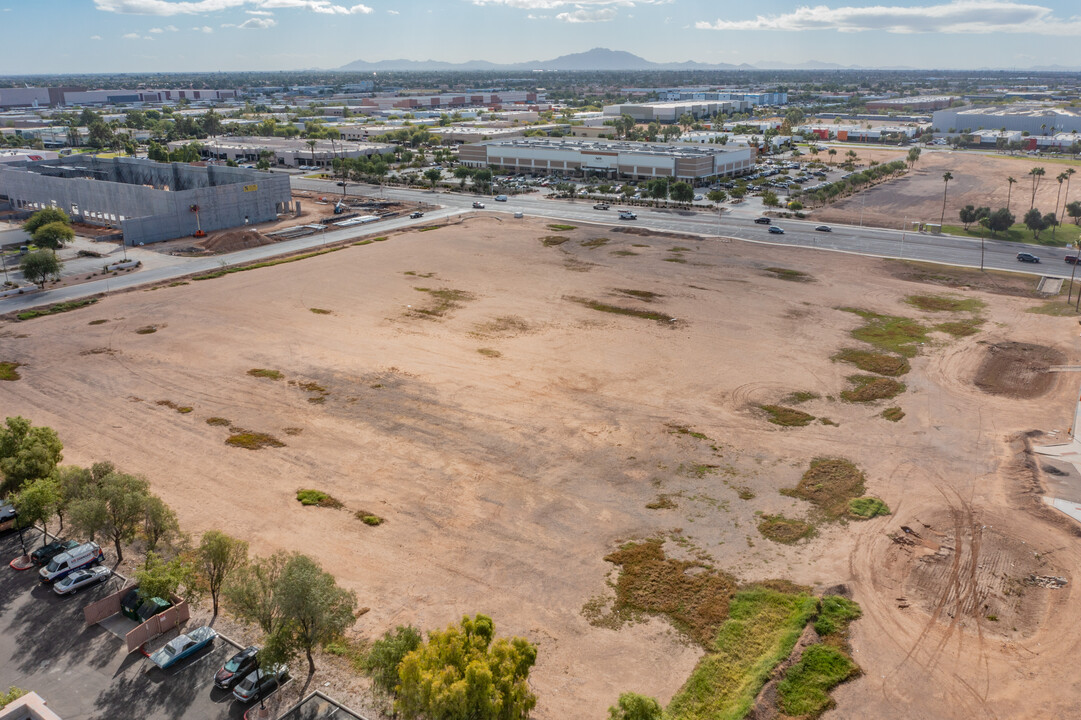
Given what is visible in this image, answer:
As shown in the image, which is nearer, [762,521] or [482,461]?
[762,521]

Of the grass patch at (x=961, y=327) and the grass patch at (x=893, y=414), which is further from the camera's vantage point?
the grass patch at (x=961, y=327)

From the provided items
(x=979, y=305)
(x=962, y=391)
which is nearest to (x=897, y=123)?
(x=979, y=305)

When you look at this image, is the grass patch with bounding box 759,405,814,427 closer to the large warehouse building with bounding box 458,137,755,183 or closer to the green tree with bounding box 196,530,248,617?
the green tree with bounding box 196,530,248,617

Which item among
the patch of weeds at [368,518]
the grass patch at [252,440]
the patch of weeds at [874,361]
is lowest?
the patch of weeds at [368,518]

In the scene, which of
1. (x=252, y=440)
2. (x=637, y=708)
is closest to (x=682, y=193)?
(x=252, y=440)

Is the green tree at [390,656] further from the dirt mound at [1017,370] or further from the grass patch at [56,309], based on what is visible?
the grass patch at [56,309]

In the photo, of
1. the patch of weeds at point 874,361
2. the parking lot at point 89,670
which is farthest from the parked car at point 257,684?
the patch of weeds at point 874,361

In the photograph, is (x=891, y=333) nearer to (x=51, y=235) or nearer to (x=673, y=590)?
(x=673, y=590)

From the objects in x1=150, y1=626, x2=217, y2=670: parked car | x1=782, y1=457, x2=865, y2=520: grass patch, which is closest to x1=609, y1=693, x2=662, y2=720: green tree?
x1=150, y1=626, x2=217, y2=670: parked car

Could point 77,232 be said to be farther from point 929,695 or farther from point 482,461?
point 929,695
